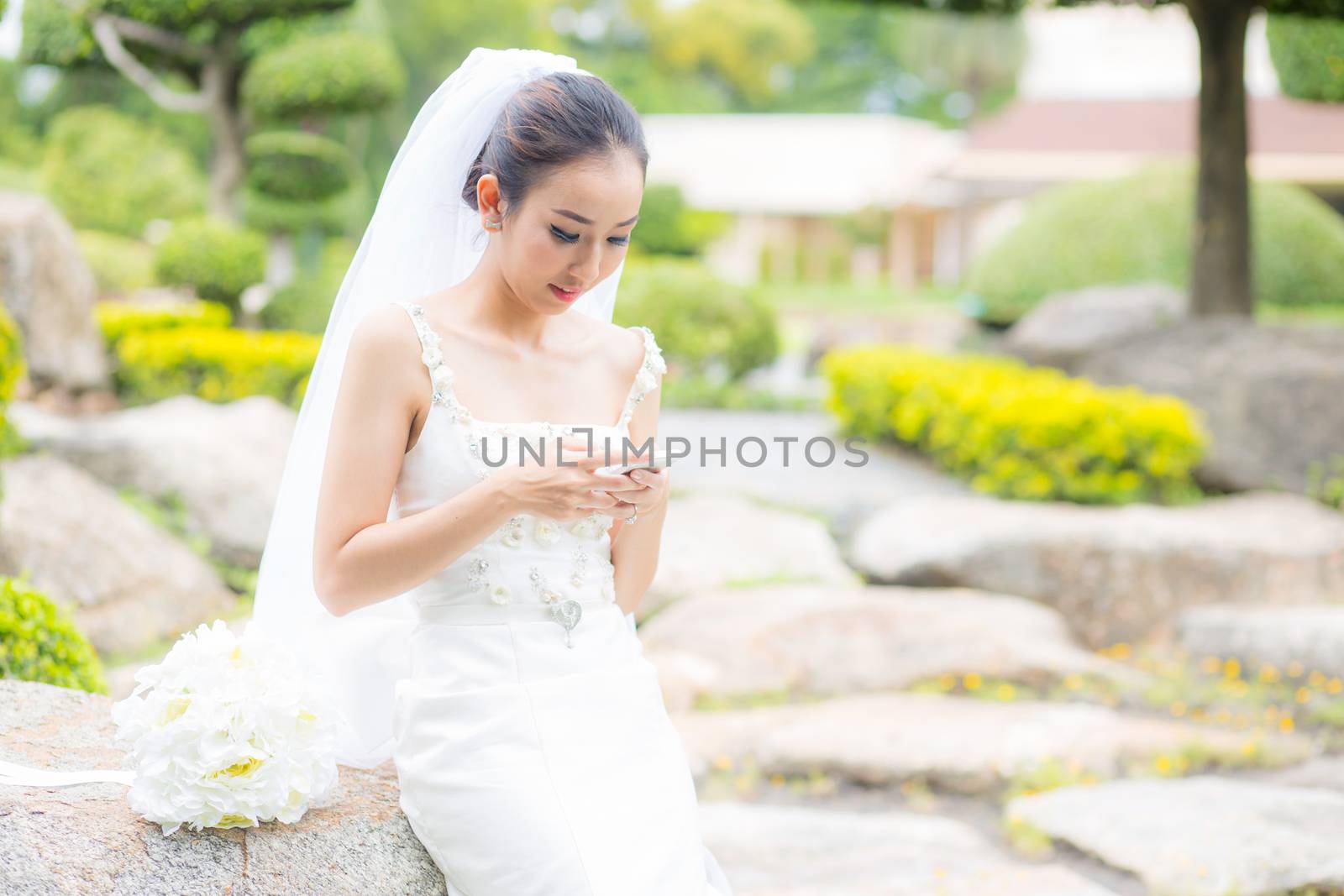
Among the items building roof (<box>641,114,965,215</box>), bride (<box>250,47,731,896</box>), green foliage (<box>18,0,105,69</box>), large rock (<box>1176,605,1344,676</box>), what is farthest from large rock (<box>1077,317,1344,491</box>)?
building roof (<box>641,114,965,215</box>)

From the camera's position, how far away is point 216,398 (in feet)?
31.8

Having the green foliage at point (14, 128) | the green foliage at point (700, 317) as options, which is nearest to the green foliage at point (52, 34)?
the green foliage at point (700, 317)

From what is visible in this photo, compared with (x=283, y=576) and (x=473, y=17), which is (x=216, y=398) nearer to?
(x=283, y=576)

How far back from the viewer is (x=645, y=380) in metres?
2.64

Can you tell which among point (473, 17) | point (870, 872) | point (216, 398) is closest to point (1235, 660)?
point (870, 872)

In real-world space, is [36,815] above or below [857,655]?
above

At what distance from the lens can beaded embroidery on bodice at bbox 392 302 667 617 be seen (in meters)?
2.30

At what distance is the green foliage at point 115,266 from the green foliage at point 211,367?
825 cm

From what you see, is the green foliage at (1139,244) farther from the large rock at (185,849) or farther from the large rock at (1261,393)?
the large rock at (185,849)

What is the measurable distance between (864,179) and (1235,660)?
27.1 metres

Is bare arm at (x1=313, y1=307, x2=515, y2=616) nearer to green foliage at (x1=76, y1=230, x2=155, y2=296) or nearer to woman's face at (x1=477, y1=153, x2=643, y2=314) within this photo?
woman's face at (x1=477, y1=153, x2=643, y2=314)

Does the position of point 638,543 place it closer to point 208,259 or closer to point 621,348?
point 621,348

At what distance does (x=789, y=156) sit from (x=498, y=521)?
104ft

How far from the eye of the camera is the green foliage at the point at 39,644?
311cm
